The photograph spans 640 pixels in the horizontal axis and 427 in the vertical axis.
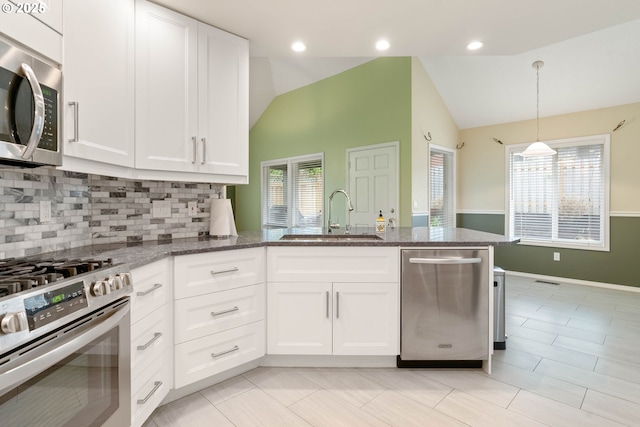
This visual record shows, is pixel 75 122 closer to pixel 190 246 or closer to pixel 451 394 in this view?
pixel 190 246

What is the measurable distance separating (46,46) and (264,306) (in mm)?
1787

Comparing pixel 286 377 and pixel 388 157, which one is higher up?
pixel 388 157

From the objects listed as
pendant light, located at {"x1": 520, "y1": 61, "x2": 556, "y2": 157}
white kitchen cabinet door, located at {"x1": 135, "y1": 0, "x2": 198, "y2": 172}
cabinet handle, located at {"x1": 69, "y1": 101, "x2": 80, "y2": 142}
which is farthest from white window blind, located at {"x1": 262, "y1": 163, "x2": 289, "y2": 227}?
cabinet handle, located at {"x1": 69, "y1": 101, "x2": 80, "y2": 142}

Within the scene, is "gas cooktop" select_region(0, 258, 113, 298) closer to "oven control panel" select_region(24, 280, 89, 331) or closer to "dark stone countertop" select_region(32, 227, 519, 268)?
"oven control panel" select_region(24, 280, 89, 331)

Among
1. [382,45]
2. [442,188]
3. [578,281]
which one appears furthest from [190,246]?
[578,281]

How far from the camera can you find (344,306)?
226cm

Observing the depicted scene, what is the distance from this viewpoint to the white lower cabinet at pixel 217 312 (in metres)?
1.90

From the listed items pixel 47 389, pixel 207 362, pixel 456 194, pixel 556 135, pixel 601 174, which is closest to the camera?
pixel 47 389

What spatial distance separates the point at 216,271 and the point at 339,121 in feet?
13.8

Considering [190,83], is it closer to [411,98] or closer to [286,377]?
[286,377]

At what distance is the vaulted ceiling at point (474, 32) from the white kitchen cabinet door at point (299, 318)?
1.86 m

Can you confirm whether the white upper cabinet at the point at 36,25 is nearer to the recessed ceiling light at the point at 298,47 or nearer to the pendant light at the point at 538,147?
the recessed ceiling light at the point at 298,47

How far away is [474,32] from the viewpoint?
246 centimetres

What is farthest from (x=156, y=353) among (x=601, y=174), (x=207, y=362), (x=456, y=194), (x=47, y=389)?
(x=601, y=174)
